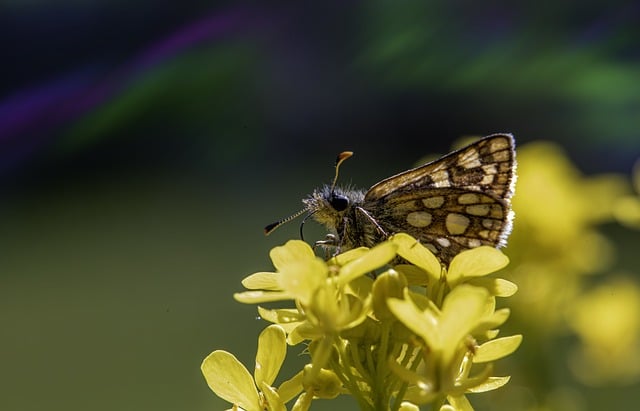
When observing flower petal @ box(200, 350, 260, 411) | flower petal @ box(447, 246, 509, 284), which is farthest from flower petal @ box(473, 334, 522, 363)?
flower petal @ box(200, 350, 260, 411)

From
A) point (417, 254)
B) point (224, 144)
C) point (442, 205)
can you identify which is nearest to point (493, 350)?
→ point (417, 254)

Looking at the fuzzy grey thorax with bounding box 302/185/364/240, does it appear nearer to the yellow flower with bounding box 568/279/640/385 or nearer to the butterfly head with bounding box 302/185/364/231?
the butterfly head with bounding box 302/185/364/231

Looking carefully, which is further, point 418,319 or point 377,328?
point 377,328

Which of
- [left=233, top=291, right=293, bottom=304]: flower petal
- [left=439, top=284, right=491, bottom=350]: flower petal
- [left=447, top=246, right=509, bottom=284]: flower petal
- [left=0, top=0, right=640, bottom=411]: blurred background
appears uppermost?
[left=0, top=0, right=640, bottom=411]: blurred background

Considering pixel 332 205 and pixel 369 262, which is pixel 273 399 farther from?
pixel 332 205

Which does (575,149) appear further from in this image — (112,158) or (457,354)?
(457,354)

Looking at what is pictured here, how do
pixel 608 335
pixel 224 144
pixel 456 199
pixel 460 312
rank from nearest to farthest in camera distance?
pixel 460 312 < pixel 456 199 < pixel 608 335 < pixel 224 144

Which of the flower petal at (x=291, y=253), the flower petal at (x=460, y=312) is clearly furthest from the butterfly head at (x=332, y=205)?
the flower petal at (x=460, y=312)

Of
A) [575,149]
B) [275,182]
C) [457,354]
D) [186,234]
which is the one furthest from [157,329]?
[457,354]
